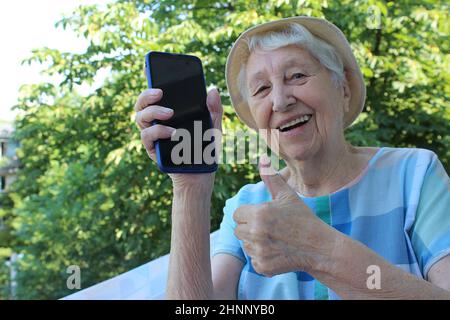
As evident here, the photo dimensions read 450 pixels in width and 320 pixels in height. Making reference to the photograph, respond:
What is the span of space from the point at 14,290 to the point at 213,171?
18.7ft

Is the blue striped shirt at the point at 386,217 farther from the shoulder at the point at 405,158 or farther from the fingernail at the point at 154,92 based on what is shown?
the fingernail at the point at 154,92

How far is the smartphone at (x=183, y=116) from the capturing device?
839mm

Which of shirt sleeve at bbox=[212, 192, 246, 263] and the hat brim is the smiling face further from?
shirt sleeve at bbox=[212, 192, 246, 263]

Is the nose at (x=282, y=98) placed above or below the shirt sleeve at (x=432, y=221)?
above

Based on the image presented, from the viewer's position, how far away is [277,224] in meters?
0.67

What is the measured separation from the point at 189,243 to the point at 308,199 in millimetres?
297

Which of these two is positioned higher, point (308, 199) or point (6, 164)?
point (6, 164)

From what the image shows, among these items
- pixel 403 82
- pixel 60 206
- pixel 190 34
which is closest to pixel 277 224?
pixel 190 34

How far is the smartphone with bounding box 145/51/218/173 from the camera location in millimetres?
839

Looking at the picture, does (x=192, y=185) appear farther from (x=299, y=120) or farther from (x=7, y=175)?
(x=7, y=175)

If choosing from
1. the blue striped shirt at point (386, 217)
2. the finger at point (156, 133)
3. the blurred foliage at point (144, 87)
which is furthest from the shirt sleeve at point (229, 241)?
the blurred foliage at point (144, 87)

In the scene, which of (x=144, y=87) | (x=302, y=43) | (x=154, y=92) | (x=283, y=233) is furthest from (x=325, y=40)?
(x=144, y=87)

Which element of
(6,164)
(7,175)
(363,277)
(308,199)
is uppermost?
(6,164)

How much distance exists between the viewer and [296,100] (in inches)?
37.7
